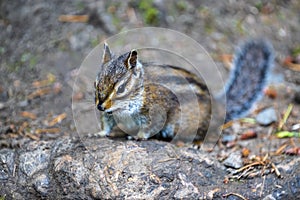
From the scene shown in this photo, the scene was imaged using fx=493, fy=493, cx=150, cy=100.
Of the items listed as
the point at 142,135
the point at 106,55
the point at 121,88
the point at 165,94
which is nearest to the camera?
the point at 121,88

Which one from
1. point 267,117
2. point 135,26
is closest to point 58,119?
point 135,26

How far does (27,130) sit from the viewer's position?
457 centimetres

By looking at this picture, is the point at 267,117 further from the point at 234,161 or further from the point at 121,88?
the point at 121,88

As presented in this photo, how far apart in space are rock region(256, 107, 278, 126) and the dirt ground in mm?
53

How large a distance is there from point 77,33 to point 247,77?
2.01 meters

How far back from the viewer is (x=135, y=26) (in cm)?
580

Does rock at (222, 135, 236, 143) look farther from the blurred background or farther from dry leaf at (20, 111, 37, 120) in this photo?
dry leaf at (20, 111, 37, 120)

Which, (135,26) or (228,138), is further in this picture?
(135,26)

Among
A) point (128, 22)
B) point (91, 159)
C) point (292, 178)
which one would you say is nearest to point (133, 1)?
point (128, 22)

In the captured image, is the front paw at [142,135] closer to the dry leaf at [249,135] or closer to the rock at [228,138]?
the rock at [228,138]

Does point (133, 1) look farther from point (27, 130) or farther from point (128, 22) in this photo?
point (27, 130)

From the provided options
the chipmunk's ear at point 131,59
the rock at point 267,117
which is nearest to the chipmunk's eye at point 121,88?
the chipmunk's ear at point 131,59

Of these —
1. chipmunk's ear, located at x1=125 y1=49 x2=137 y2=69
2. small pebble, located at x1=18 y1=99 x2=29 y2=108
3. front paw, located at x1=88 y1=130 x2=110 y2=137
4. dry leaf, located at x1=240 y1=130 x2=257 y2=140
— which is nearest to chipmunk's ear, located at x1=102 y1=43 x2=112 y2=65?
chipmunk's ear, located at x1=125 y1=49 x2=137 y2=69

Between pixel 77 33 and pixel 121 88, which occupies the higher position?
pixel 121 88
